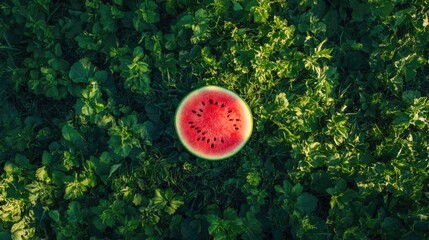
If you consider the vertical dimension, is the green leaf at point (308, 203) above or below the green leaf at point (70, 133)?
below

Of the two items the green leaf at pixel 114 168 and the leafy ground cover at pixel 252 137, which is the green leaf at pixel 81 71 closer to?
the leafy ground cover at pixel 252 137

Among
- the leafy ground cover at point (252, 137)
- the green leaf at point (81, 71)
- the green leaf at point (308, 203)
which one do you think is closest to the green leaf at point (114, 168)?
the leafy ground cover at point (252, 137)

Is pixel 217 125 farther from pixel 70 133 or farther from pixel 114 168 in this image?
pixel 70 133

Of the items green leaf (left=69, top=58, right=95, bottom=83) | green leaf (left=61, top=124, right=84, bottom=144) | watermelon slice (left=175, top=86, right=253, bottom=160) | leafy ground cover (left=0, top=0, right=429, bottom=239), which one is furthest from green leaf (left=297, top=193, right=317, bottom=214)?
green leaf (left=69, top=58, right=95, bottom=83)

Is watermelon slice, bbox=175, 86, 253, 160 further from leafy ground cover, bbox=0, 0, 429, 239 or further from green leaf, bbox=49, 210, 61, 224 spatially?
green leaf, bbox=49, 210, 61, 224

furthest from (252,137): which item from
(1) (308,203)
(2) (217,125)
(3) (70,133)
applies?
(3) (70,133)

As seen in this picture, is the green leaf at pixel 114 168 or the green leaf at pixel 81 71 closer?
the green leaf at pixel 114 168
